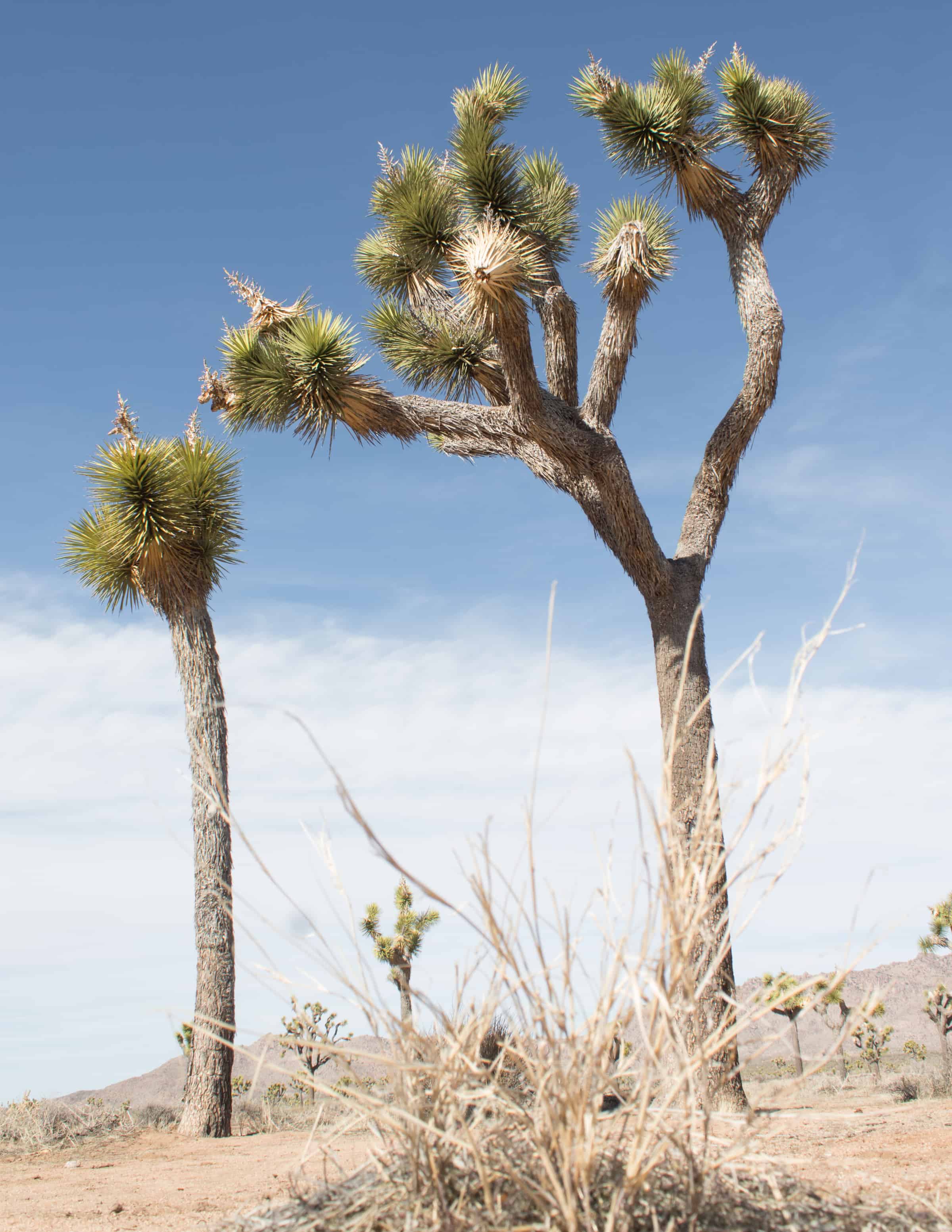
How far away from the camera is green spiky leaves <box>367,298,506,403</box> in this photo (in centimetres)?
1087

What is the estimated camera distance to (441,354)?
35.9ft

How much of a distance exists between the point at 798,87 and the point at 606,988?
11834 millimetres

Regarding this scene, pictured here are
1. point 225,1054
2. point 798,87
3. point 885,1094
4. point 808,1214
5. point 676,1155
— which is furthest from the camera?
point 885,1094

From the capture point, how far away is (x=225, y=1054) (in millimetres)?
10312

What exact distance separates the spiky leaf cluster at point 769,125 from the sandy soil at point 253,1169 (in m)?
9.19

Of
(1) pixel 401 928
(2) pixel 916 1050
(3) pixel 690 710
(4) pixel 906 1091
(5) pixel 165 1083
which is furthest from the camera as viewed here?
(5) pixel 165 1083

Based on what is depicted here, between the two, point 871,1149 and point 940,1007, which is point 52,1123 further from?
point 940,1007

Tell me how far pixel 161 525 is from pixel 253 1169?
7099 millimetres

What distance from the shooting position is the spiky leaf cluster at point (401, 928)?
1820 centimetres

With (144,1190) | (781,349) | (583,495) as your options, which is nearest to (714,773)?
(144,1190)

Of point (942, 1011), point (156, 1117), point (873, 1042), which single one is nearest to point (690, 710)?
point (156, 1117)

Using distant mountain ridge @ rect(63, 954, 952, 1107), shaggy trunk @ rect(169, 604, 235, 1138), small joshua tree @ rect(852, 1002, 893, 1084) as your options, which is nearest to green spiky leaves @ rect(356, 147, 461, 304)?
shaggy trunk @ rect(169, 604, 235, 1138)

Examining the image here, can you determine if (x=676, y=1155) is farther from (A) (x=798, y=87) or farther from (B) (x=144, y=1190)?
(A) (x=798, y=87)

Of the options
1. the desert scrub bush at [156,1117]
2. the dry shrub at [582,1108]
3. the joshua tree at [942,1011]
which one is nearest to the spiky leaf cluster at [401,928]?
the desert scrub bush at [156,1117]
